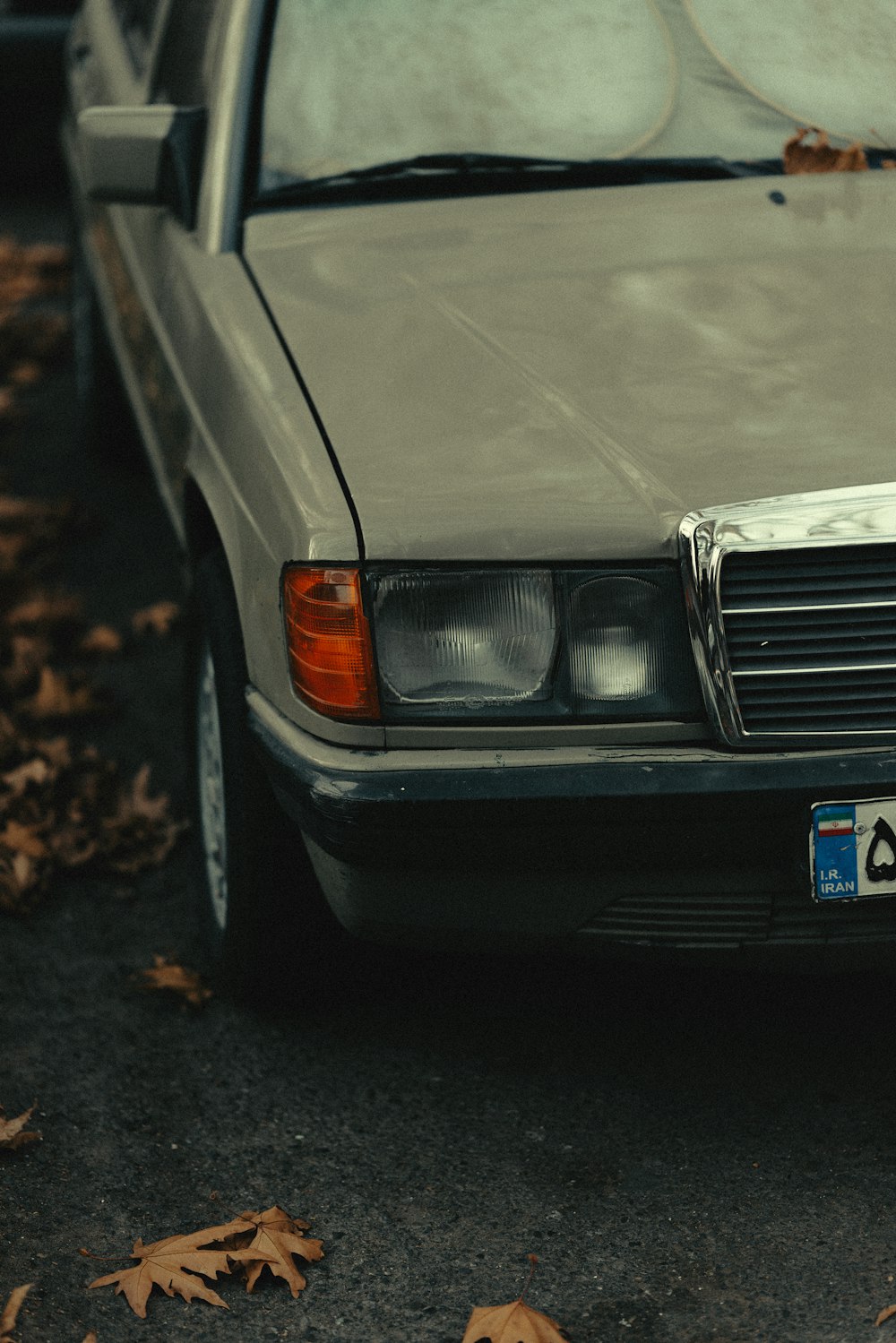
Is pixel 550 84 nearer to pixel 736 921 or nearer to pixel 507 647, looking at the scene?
pixel 507 647

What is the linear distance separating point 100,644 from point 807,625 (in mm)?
3025

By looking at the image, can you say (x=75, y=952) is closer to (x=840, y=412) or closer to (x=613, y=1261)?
(x=613, y=1261)

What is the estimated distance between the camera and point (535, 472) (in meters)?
2.42

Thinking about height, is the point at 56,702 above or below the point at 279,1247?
below

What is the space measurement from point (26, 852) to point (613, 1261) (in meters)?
1.80

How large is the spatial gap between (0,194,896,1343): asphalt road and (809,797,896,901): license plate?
1.76ft

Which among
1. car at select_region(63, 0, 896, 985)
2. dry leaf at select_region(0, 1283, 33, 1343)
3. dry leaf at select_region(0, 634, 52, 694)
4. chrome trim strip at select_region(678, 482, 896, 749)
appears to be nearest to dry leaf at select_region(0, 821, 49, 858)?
car at select_region(63, 0, 896, 985)

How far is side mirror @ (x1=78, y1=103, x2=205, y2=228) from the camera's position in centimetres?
341

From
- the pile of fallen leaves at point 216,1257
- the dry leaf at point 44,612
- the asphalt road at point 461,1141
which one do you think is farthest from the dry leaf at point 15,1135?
the dry leaf at point 44,612

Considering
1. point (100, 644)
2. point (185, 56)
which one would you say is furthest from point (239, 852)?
point (100, 644)

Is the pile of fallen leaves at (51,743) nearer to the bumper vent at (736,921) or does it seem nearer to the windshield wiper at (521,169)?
the windshield wiper at (521,169)

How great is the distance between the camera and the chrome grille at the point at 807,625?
2.33 metres

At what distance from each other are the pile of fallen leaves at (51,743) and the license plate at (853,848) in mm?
1863

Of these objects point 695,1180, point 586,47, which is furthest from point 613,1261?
point 586,47
